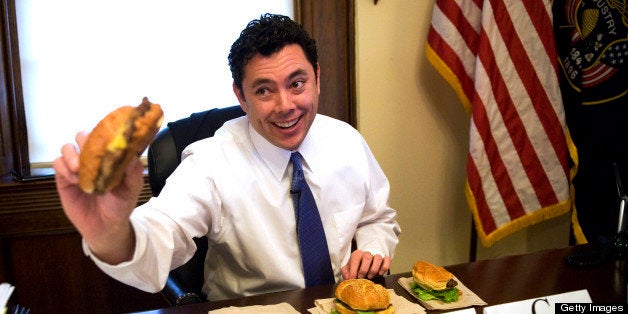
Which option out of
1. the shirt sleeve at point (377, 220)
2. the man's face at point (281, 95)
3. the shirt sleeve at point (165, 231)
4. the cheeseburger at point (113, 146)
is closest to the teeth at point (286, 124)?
the man's face at point (281, 95)

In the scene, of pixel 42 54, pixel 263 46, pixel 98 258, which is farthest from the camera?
pixel 42 54

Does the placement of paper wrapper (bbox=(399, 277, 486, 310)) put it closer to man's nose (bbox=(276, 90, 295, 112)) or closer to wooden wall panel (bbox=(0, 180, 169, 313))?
man's nose (bbox=(276, 90, 295, 112))

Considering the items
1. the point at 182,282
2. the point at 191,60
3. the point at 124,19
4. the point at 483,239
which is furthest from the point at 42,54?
the point at 483,239

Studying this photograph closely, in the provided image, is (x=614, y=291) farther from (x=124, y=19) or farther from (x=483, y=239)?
(x=124, y=19)

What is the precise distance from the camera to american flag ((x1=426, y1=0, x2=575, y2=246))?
97.0 inches

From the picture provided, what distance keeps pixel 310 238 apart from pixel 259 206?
0.18 meters

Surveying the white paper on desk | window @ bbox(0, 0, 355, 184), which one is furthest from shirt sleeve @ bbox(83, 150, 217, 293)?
window @ bbox(0, 0, 355, 184)

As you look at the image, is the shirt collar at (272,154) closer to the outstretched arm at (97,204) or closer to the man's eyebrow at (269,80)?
the man's eyebrow at (269,80)

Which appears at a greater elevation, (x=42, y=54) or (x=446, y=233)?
(x=42, y=54)

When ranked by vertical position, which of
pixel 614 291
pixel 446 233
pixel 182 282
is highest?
pixel 614 291

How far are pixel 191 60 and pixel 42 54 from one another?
590 millimetres

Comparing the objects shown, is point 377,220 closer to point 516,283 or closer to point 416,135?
point 516,283

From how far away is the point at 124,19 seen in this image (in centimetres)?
244

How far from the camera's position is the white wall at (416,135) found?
265 centimetres
